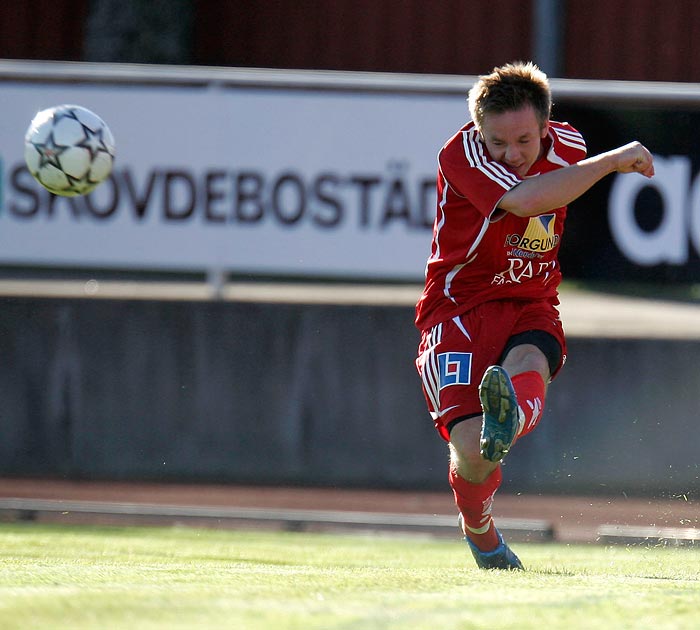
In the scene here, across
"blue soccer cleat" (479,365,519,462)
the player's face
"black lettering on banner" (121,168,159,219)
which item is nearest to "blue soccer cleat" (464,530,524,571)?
"blue soccer cleat" (479,365,519,462)

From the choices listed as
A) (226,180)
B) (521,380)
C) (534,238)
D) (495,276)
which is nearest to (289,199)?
(226,180)

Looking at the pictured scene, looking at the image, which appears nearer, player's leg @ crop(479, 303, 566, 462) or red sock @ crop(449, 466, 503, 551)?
player's leg @ crop(479, 303, 566, 462)

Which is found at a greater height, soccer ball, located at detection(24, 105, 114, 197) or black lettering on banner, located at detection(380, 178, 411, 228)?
soccer ball, located at detection(24, 105, 114, 197)

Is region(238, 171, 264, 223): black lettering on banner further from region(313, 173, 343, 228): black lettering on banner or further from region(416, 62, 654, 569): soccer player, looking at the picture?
region(416, 62, 654, 569): soccer player

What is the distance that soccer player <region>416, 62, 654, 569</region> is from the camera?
15.4 feet

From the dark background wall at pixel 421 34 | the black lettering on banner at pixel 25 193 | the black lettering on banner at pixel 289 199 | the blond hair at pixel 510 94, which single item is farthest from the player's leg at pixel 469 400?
the dark background wall at pixel 421 34

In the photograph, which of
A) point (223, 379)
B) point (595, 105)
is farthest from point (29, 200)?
point (595, 105)

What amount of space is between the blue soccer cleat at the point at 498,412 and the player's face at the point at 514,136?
834 mm

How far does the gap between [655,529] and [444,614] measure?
4290mm

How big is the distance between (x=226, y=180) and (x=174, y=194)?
37 cm

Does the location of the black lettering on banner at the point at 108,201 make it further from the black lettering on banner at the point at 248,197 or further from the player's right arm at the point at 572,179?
A: the player's right arm at the point at 572,179

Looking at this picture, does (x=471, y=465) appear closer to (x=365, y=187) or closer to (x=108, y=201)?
(x=365, y=187)

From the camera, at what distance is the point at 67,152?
674 centimetres

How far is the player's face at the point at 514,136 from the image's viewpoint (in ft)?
15.7
